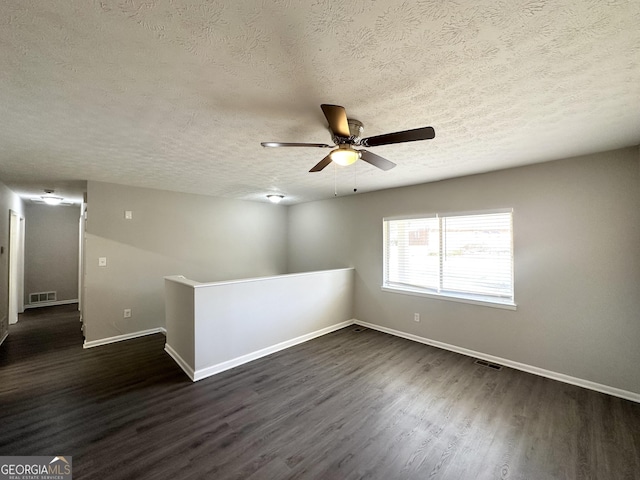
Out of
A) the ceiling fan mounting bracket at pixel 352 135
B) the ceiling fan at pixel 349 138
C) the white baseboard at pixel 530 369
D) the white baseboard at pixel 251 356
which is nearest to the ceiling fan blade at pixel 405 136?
the ceiling fan at pixel 349 138

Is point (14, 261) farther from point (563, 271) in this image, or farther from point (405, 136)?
point (563, 271)

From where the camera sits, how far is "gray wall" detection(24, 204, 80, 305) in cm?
609

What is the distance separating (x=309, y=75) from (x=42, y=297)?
853 cm

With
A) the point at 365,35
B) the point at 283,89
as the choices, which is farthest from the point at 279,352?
the point at 365,35

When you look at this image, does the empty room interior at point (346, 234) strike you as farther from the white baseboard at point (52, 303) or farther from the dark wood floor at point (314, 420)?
the white baseboard at point (52, 303)

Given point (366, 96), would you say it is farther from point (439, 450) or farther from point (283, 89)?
point (439, 450)

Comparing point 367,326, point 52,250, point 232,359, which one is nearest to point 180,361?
point 232,359

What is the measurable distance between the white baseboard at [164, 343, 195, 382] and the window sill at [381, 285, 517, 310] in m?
3.04

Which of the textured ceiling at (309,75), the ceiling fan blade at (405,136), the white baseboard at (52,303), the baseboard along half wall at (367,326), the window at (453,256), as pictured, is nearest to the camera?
the textured ceiling at (309,75)

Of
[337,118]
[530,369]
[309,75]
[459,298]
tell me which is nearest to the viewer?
[309,75]

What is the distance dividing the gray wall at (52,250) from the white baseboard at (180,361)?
16.5 ft

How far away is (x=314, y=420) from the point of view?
86.9 inches

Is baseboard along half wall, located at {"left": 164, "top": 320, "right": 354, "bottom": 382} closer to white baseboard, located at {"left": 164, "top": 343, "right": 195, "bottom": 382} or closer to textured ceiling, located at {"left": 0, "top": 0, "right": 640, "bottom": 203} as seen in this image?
white baseboard, located at {"left": 164, "top": 343, "right": 195, "bottom": 382}

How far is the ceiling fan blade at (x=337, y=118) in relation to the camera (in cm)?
146
